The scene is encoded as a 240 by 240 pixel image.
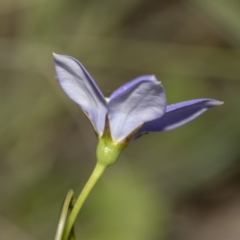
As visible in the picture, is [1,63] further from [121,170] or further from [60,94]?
[121,170]

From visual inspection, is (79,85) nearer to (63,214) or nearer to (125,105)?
(125,105)

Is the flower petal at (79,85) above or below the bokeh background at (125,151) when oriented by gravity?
above

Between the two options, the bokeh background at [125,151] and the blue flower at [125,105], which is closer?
the blue flower at [125,105]

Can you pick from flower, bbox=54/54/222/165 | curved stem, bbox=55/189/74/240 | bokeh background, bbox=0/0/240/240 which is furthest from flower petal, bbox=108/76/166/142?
bokeh background, bbox=0/0/240/240

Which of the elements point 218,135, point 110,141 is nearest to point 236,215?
point 218,135

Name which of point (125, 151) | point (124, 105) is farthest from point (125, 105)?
point (125, 151)

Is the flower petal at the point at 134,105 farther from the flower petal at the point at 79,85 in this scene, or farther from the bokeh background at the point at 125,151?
the bokeh background at the point at 125,151

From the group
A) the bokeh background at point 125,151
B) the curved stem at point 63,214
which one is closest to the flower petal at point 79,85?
the curved stem at point 63,214
